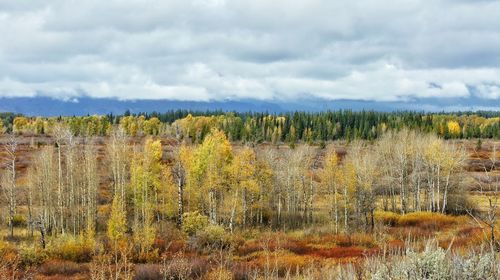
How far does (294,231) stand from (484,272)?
144 ft

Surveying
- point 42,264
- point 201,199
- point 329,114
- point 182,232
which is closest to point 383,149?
point 201,199

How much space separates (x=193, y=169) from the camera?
2149 inches

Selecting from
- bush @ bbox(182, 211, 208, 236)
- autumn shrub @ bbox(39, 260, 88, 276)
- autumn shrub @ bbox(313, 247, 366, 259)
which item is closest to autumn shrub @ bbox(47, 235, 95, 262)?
autumn shrub @ bbox(39, 260, 88, 276)

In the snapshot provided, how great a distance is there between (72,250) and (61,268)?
512 centimetres

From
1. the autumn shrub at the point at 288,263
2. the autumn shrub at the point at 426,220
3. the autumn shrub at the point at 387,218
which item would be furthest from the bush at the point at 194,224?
the autumn shrub at the point at 426,220

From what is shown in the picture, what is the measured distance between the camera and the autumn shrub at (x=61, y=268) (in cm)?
3003

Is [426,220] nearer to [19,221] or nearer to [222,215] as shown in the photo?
[222,215]

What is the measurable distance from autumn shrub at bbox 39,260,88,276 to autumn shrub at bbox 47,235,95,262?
299 centimetres

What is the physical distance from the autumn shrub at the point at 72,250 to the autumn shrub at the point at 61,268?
9.81ft

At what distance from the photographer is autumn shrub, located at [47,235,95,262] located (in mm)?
35406

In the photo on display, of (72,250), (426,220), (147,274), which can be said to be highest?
(147,274)

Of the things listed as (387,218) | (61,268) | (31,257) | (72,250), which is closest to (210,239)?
(72,250)

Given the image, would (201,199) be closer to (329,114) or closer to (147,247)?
(147,247)

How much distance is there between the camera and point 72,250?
35.7 meters
